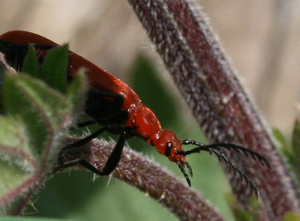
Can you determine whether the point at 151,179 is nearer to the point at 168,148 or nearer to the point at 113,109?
the point at 168,148

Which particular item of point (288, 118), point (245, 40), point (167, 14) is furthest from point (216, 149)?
point (245, 40)

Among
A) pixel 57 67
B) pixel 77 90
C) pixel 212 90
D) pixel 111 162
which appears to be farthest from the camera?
pixel 212 90

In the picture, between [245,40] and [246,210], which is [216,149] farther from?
[245,40]

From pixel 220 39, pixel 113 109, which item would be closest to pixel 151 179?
pixel 113 109

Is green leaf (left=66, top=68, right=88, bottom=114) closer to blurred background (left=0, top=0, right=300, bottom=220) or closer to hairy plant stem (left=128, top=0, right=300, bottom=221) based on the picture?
hairy plant stem (left=128, top=0, right=300, bottom=221)

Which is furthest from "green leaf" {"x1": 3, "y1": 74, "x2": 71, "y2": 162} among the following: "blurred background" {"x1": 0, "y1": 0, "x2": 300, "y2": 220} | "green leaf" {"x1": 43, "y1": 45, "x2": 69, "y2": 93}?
"blurred background" {"x1": 0, "y1": 0, "x2": 300, "y2": 220}

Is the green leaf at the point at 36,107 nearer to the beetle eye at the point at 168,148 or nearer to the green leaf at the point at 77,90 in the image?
the green leaf at the point at 77,90
